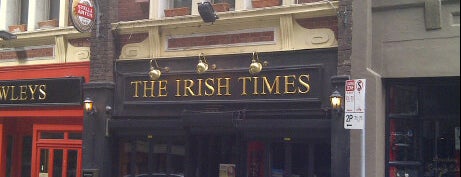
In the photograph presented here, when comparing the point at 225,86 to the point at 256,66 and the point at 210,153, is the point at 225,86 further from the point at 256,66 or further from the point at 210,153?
the point at 210,153

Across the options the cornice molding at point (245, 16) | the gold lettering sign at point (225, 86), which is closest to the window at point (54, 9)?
the cornice molding at point (245, 16)

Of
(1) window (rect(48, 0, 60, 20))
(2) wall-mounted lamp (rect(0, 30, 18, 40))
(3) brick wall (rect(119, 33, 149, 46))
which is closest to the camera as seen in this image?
(3) brick wall (rect(119, 33, 149, 46))

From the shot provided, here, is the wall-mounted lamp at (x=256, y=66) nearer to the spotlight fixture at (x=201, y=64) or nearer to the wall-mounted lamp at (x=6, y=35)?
the spotlight fixture at (x=201, y=64)

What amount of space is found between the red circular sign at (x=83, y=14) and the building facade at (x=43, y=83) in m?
0.93

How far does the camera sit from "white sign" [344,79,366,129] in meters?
9.45

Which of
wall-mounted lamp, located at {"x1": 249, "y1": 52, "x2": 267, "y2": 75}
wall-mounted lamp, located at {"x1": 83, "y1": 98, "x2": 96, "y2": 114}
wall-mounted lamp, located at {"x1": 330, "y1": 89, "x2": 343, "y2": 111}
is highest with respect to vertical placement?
wall-mounted lamp, located at {"x1": 249, "y1": 52, "x2": 267, "y2": 75}

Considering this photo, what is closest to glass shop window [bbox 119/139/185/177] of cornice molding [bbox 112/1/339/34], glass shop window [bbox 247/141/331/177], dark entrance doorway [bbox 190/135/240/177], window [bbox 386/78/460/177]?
dark entrance doorway [bbox 190/135/240/177]

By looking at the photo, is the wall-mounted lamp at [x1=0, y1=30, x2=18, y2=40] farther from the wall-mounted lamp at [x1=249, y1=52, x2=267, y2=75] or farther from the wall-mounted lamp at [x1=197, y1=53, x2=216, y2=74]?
the wall-mounted lamp at [x1=249, y1=52, x2=267, y2=75]

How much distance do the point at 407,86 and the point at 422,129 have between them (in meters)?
0.82

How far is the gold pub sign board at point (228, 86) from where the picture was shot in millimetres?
11883

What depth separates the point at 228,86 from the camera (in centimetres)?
1270

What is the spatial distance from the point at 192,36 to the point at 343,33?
3.42 meters

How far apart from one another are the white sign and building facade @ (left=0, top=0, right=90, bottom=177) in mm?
7110

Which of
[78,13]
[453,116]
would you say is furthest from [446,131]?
[78,13]
